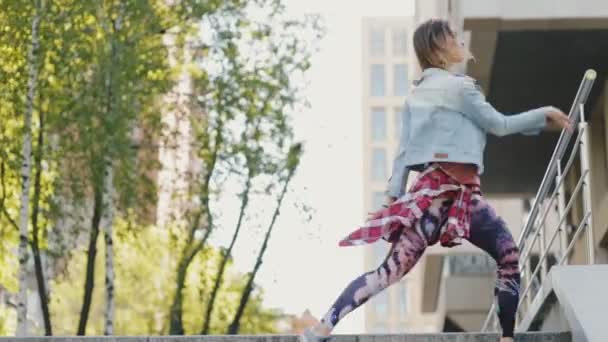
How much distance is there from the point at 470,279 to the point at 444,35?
29156 millimetres

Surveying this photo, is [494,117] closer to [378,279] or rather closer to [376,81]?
[378,279]

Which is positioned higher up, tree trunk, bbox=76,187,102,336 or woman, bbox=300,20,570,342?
woman, bbox=300,20,570,342

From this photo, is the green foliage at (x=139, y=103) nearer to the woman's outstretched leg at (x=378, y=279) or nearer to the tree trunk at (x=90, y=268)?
the tree trunk at (x=90, y=268)

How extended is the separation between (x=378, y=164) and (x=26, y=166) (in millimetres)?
93312

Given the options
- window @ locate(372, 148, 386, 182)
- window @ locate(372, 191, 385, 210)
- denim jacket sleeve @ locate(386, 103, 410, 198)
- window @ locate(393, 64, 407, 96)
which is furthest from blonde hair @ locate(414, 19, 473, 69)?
window @ locate(393, 64, 407, 96)

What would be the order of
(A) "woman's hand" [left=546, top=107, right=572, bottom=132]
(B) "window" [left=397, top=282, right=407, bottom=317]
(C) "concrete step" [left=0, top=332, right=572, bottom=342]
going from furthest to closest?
(B) "window" [left=397, top=282, right=407, bottom=317], (C) "concrete step" [left=0, top=332, right=572, bottom=342], (A) "woman's hand" [left=546, top=107, right=572, bottom=132]

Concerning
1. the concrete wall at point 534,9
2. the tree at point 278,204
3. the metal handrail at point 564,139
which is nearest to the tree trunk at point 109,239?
the tree at point 278,204

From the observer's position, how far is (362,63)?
116m

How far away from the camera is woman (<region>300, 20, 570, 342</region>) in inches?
229

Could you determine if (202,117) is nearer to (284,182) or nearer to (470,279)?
(284,182)

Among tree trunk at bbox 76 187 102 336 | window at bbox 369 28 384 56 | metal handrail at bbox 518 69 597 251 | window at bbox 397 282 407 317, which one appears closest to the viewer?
metal handrail at bbox 518 69 597 251

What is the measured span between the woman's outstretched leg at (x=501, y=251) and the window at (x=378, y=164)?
106 metres

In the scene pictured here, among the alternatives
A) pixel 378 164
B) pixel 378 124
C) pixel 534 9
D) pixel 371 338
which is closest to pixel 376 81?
pixel 378 124

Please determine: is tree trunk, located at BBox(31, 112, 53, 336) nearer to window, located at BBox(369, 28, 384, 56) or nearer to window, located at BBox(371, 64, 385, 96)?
window, located at BBox(371, 64, 385, 96)
